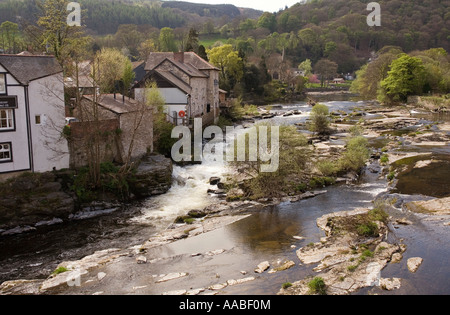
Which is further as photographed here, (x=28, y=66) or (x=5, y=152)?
(x=28, y=66)

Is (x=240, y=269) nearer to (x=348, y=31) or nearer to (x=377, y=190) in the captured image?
(x=377, y=190)

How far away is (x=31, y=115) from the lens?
22.5 metres

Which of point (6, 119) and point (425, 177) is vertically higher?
point (6, 119)

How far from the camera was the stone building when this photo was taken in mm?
38312

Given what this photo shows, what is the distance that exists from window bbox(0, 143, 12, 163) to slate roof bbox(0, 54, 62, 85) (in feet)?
11.7

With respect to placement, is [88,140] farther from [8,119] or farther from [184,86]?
[184,86]

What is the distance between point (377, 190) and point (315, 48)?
130 meters

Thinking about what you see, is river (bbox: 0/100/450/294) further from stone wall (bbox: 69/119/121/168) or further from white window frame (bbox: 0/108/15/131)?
white window frame (bbox: 0/108/15/131)

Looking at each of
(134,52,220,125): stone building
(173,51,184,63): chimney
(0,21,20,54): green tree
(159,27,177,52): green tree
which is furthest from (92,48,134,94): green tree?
(159,27,177,52): green tree

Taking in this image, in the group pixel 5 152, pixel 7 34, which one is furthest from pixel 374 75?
pixel 5 152

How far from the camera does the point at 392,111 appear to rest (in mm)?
63000

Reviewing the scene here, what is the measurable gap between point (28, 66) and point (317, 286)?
19.6m
